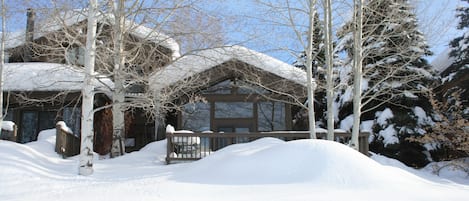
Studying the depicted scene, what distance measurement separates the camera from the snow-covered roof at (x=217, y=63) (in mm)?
11762

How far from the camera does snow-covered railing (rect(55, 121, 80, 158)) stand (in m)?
10.9

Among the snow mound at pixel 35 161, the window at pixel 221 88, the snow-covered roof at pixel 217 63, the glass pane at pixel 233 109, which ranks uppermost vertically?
the snow-covered roof at pixel 217 63

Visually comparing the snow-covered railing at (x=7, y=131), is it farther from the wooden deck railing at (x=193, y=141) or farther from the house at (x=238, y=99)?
the house at (x=238, y=99)

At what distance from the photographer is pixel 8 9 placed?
36.7 ft

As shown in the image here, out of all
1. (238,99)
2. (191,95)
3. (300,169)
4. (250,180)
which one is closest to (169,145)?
(191,95)

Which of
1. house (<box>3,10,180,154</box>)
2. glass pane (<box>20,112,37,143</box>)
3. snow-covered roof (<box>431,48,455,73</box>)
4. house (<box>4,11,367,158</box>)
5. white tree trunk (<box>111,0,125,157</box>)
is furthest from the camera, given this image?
snow-covered roof (<box>431,48,455,73</box>)

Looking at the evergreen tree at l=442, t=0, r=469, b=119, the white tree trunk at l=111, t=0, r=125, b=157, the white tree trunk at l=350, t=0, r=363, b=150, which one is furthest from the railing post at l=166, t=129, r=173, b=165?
the evergreen tree at l=442, t=0, r=469, b=119

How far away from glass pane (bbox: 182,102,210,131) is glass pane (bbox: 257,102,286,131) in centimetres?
207

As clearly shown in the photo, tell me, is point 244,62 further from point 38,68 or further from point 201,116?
point 38,68

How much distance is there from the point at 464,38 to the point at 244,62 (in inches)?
342

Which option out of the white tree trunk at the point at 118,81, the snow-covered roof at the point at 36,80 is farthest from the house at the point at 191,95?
the white tree trunk at the point at 118,81

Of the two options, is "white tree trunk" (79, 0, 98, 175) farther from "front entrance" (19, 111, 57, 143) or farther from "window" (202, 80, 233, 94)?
"front entrance" (19, 111, 57, 143)

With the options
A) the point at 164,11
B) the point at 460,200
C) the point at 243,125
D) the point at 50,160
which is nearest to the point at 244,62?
the point at 243,125

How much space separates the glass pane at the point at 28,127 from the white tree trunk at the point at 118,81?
6177 mm
